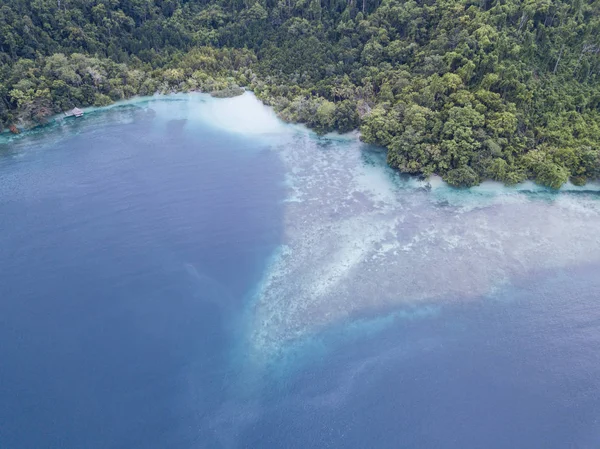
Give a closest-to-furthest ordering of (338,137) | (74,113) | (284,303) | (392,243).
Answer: (284,303) → (392,243) → (338,137) → (74,113)

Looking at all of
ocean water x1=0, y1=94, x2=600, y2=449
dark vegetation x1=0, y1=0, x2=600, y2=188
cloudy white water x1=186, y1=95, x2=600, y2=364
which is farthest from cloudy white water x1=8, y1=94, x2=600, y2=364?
dark vegetation x1=0, y1=0, x2=600, y2=188

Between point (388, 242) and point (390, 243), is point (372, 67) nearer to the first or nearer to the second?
point (388, 242)

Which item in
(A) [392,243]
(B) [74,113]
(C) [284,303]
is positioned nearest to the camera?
(C) [284,303]

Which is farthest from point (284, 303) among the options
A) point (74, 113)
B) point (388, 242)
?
point (74, 113)

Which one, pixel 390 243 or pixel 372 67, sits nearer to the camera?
pixel 390 243

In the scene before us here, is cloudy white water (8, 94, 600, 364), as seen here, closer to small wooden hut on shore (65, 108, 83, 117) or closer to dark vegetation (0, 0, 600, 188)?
dark vegetation (0, 0, 600, 188)

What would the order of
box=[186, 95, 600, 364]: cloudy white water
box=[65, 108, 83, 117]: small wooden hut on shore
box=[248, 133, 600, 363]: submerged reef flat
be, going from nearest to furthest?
box=[186, 95, 600, 364]: cloudy white water → box=[248, 133, 600, 363]: submerged reef flat → box=[65, 108, 83, 117]: small wooden hut on shore

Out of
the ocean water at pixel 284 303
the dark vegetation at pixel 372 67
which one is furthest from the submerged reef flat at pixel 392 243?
the dark vegetation at pixel 372 67
